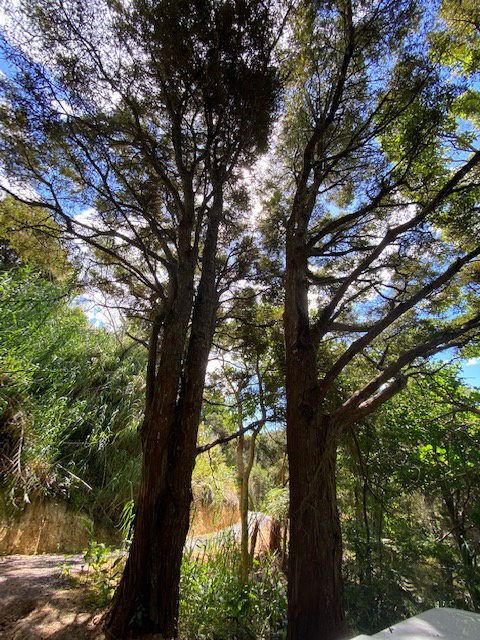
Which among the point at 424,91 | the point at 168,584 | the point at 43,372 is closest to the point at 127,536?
the point at 168,584

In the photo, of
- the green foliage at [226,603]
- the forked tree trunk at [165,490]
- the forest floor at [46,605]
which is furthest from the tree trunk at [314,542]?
the forest floor at [46,605]

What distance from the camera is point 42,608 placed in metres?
1.92

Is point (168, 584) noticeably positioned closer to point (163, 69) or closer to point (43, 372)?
point (43, 372)

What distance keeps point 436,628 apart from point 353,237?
12.5 feet

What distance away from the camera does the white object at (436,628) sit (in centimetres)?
72

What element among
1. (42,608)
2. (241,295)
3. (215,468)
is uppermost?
(241,295)

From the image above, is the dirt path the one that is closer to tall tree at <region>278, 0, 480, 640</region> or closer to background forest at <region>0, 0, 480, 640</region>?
background forest at <region>0, 0, 480, 640</region>

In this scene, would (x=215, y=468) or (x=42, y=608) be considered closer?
Result: (x=42, y=608)

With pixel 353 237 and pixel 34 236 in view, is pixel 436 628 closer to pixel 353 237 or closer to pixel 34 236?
pixel 353 237

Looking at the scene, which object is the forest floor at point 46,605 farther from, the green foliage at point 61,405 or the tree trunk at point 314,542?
the tree trunk at point 314,542

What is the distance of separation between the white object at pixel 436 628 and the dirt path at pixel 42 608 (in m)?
1.84

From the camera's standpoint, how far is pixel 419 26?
2945 millimetres

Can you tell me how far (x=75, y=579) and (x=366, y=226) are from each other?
15.9 feet

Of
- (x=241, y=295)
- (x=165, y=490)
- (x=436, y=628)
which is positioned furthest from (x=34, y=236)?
(x=436, y=628)
